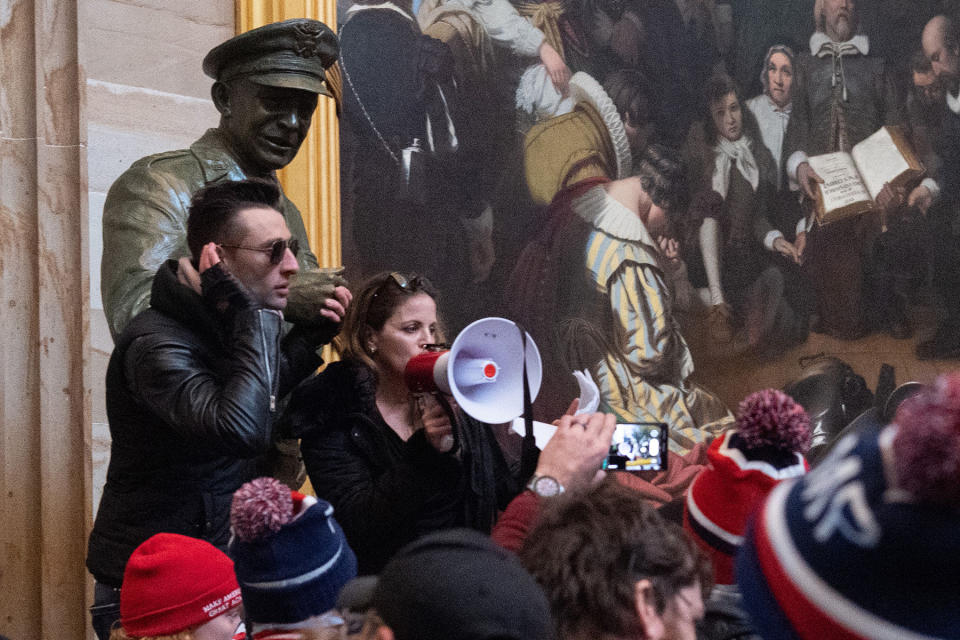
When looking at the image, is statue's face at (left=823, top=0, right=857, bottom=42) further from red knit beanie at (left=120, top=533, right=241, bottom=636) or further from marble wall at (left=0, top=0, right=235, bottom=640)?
red knit beanie at (left=120, top=533, right=241, bottom=636)

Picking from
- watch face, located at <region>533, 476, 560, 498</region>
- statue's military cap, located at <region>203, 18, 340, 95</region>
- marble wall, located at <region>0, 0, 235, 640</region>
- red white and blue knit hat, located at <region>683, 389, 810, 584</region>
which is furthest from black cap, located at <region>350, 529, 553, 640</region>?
marble wall, located at <region>0, 0, 235, 640</region>

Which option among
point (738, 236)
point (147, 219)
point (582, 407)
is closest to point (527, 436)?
point (582, 407)

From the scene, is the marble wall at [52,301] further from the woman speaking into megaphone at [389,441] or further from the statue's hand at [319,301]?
the woman speaking into megaphone at [389,441]

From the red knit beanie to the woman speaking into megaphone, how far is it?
1.20 ft

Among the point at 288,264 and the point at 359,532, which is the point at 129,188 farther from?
the point at 359,532

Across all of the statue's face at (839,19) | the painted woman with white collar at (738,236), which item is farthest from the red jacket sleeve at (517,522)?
the statue's face at (839,19)

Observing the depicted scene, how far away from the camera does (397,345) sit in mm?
3010

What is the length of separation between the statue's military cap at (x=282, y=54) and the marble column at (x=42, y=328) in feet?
3.89

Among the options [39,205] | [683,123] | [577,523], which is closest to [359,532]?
[577,523]

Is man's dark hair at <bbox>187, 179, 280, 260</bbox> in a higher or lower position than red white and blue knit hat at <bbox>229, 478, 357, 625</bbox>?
higher

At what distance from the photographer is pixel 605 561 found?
5.28 feet

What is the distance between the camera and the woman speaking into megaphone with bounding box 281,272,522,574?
2.68 m

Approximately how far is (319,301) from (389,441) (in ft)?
1.47

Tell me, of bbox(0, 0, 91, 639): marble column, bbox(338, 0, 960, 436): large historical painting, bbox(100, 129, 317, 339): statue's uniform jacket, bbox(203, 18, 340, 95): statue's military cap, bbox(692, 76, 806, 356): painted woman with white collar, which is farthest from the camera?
bbox(692, 76, 806, 356): painted woman with white collar
